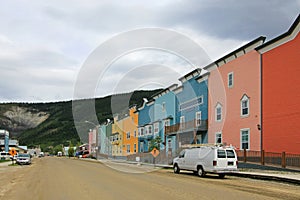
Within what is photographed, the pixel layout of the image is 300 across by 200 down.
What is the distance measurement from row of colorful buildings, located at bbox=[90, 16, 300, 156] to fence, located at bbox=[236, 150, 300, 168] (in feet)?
2.64

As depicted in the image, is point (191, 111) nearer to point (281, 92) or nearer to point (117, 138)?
point (281, 92)

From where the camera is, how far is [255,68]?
33406mm

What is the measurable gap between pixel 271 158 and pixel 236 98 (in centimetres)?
847

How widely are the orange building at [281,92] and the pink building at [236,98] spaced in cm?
117

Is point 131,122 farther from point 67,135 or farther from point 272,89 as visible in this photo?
point 67,135

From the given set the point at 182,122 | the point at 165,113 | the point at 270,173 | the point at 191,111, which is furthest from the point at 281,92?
the point at 165,113

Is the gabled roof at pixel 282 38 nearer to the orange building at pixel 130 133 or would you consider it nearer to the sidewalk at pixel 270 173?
the sidewalk at pixel 270 173

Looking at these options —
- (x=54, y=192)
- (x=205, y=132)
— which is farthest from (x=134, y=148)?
(x=54, y=192)

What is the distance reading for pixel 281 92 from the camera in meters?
29.8

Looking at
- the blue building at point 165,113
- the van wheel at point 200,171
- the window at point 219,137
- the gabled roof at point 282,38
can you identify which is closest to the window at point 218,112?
the window at point 219,137

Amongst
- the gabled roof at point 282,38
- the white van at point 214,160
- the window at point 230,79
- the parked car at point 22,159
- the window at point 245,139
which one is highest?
the gabled roof at point 282,38

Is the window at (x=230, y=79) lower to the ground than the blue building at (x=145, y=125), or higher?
higher

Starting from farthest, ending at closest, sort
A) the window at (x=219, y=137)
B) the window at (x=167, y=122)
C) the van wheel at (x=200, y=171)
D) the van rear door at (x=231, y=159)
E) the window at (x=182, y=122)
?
the window at (x=167, y=122) → the window at (x=182, y=122) → the window at (x=219, y=137) → the van wheel at (x=200, y=171) → the van rear door at (x=231, y=159)

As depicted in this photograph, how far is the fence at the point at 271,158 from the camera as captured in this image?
87.6ft
